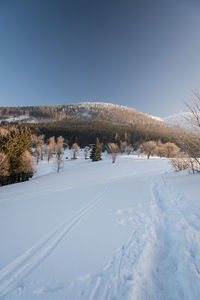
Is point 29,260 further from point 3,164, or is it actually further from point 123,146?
point 123,146

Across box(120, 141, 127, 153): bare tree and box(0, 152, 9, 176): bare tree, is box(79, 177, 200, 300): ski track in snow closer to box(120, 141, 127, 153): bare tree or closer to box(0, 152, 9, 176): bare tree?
box(0, 152, 9, 176): bare tree

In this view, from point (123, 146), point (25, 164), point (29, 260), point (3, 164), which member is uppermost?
point (123, 146)

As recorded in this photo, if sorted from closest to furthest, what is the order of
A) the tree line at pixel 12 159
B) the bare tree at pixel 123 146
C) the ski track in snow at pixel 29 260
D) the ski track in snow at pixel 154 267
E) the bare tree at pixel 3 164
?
the ski track in snow at pixel 154 267
the ski track in snow at pixel 29 260
the bare tree at pixel 3 164
the tree line at pixel 12 159
the bare tree at pixel 123 146

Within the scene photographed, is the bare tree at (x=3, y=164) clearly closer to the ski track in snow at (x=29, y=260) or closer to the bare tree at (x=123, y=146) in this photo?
the ski track in snow at (x=29, y=260)

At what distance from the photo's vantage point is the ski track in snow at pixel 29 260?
2.36 meters

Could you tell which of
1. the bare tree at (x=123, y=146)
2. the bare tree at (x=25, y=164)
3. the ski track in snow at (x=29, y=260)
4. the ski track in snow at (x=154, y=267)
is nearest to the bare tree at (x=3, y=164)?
the bare tree at (x=25, y=164)

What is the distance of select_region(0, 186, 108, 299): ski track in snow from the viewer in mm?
2355

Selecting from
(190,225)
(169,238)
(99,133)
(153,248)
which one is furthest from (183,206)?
(99,133)

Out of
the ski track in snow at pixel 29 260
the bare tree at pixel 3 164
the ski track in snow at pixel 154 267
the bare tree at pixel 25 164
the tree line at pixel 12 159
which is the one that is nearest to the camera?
the ski track in snow at pixel 154 267

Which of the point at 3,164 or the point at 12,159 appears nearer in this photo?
the point at 3,164

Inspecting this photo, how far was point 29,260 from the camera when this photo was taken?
2916mm

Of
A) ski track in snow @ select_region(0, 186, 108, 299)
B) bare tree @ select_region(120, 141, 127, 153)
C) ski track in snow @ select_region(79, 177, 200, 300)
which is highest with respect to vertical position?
bare tree @ select_region(120, 141, 127, 153)

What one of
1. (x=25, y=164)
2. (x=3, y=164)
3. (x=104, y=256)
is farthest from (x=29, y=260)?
(x=25, y=164)

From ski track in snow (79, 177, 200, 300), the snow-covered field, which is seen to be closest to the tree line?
the snow-covered field
